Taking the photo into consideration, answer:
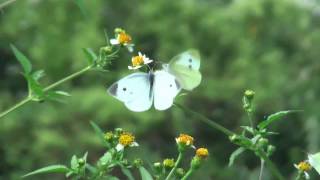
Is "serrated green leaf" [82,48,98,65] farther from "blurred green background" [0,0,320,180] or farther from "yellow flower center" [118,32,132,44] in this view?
"blurred green background" [0,0,320,180]

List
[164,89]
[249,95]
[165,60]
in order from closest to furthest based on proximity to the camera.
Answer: [164,89]
[249,95]
[165,60]

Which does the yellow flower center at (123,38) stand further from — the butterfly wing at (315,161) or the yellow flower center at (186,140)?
the butterfly wing at (315,161)

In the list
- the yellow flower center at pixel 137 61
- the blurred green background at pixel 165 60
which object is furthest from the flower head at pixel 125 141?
the blurred green background at pixel 165 60

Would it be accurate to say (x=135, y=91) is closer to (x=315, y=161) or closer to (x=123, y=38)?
(x=123, y=38)

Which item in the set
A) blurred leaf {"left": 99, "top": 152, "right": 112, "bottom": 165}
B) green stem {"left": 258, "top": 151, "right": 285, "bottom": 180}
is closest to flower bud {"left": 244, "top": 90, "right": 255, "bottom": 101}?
green stem {"left": 258, "top": 151, "right": 285, "bottom": 180}

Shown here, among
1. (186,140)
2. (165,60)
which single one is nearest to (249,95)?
(186,140)

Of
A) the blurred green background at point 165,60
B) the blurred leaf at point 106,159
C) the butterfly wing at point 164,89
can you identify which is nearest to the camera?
the butterfly wing at point 164,89
